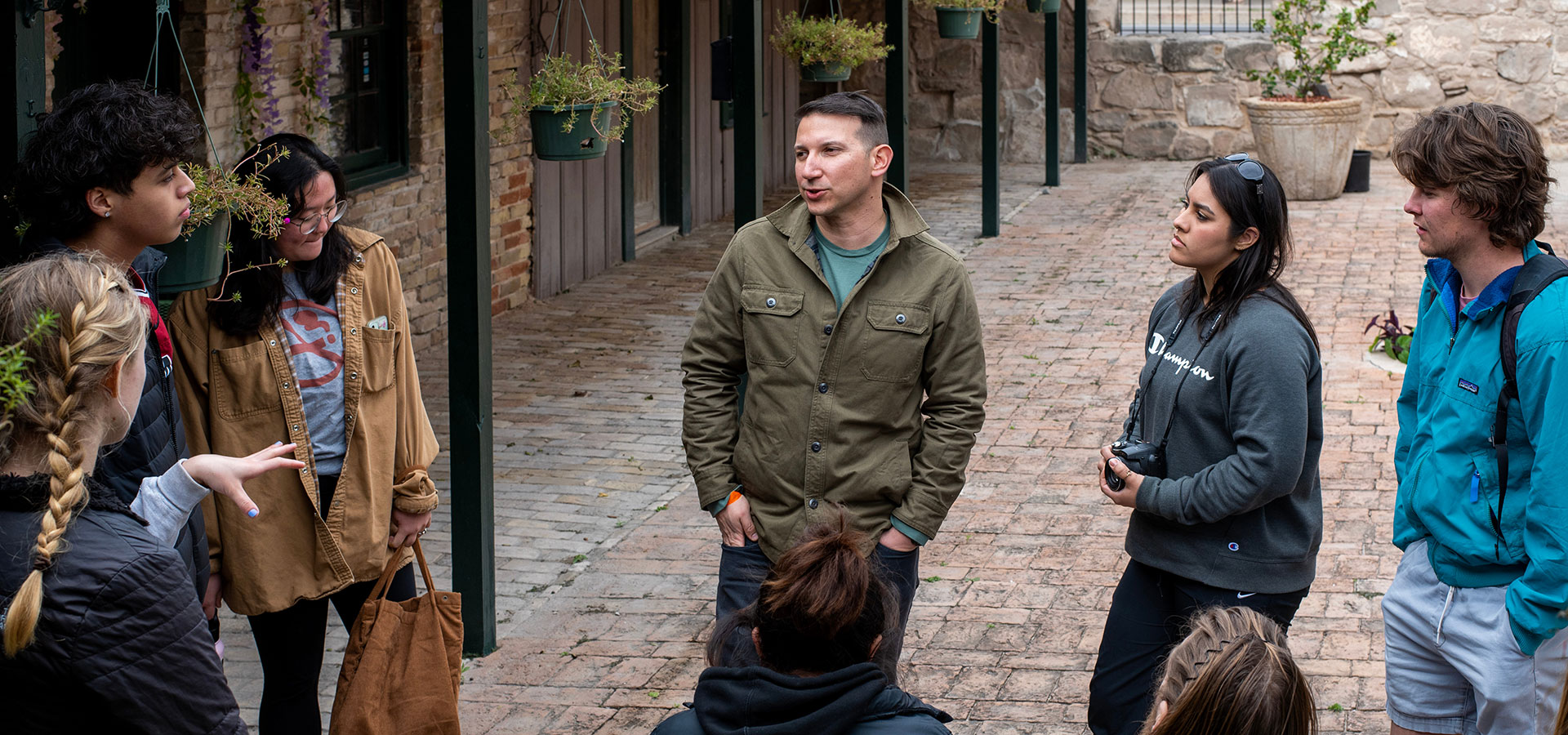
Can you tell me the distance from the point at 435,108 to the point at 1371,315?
229 inches

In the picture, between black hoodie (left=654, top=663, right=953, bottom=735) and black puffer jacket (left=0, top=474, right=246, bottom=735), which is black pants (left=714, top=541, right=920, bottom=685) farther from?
black puffer jacket (left=0, top=474, right=246, bottom=735)

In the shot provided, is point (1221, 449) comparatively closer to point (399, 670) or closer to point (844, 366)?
point (844, 366)

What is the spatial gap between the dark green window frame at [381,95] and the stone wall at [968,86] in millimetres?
8890

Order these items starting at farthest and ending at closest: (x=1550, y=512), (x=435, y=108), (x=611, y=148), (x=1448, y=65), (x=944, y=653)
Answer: (x=1448, y=65) < (x=611, y=148) < (x=435, y=108) < (x=944, y=653) < (x=1550, y=512)

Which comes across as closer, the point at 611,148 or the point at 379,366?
the point at 379,366

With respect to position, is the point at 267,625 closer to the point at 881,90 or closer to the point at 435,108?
the point at 435,108

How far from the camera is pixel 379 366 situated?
3.62 metres

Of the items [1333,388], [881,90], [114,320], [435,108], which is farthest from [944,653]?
[881,90]

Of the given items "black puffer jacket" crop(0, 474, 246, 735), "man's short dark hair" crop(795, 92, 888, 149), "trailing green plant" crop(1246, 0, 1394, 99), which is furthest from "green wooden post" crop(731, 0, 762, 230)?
"trailing green plant" crop(1246, 0, 1394, 99)

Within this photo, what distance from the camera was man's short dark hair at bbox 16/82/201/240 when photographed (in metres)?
2.95

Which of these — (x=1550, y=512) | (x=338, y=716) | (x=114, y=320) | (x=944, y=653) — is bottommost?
(x=944, y=653)

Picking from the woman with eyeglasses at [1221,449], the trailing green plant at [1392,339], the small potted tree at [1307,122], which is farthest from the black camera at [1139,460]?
the small potted tree at [1307,122]

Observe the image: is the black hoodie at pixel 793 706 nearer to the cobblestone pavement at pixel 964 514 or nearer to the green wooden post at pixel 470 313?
the cobblestone pavement at pixel 964 514

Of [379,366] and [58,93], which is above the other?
[58,93]
